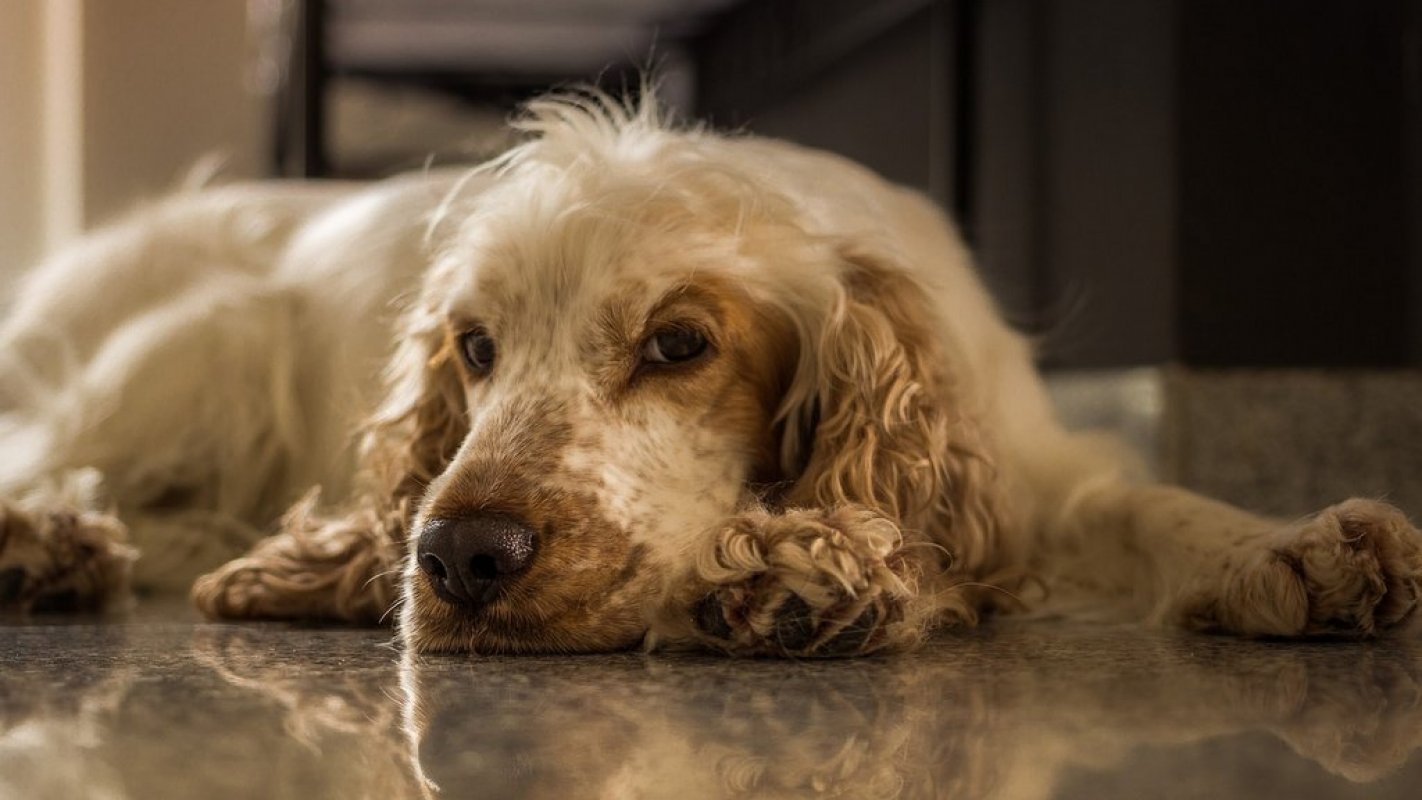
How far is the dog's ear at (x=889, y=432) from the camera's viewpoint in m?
2.34

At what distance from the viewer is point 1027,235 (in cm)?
503

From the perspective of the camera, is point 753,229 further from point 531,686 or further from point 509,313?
point 531,686

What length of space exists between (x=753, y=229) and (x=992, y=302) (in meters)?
1.01

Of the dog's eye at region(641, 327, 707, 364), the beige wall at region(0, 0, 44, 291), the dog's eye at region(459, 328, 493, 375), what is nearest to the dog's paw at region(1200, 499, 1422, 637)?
the dog's eye at region(641, 327, 707, 364)

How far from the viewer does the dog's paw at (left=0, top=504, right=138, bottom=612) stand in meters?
2.76

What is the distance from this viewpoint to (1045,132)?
16.3 feet

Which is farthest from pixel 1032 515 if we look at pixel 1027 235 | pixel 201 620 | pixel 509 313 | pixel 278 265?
pixel 1027 235

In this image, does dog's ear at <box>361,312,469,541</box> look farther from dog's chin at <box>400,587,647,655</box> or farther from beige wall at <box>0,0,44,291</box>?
beige wall at <box>0,0,44,291</box>

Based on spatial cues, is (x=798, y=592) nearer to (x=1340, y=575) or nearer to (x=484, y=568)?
(x=484, y=568)

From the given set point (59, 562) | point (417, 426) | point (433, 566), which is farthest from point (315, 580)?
point (433, 566)

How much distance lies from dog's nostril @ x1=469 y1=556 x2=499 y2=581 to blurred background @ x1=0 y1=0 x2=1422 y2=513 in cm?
172

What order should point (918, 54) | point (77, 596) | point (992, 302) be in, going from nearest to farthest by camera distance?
point (77, 596) → point (992, 302) → point (918, 54)

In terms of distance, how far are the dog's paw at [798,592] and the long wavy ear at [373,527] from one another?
2.20ft

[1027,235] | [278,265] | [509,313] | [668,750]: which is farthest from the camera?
[1027,235]
